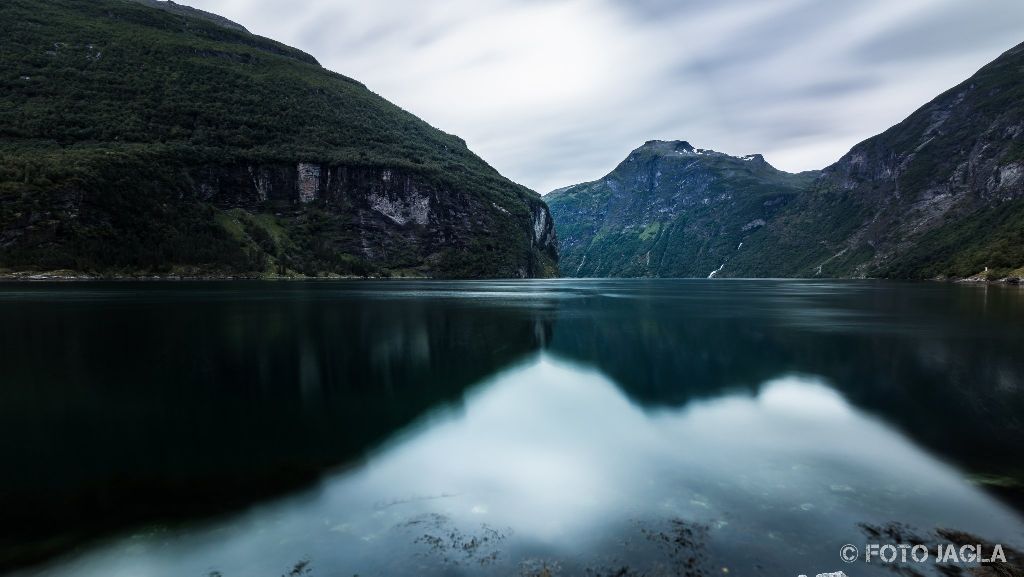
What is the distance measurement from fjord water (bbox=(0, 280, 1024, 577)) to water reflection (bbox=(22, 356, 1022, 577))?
2.9 inches

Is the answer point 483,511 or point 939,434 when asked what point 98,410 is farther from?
point 939,434

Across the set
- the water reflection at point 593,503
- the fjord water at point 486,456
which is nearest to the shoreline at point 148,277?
the fjord water at point 486,456

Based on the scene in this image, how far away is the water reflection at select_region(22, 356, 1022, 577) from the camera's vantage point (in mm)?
9477

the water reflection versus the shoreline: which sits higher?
the shoreline

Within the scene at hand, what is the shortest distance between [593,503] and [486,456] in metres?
4.59

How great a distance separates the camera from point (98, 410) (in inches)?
737

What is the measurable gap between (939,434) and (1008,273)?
18482 centimetres

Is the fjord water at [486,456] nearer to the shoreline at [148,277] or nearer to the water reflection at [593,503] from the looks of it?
the water reflection at [593,503]

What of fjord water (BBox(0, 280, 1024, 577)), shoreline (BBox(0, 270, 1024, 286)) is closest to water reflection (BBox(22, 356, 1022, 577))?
fjord water (BBox(0, 280, 1024, 577))

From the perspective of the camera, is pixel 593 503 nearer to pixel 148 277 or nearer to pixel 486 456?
pixel 486 456

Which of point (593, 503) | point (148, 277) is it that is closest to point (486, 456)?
point (593, 503)

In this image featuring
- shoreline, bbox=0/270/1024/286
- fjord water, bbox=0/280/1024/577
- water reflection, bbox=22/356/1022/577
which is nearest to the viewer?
water reflection, bbox=22/356/1022/577

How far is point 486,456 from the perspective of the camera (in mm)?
15844

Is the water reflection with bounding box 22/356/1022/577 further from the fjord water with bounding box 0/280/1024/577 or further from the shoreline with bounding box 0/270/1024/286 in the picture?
the shoreline with bounding box 0/270/1024/286
